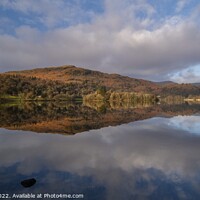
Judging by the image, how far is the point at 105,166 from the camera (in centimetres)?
1442

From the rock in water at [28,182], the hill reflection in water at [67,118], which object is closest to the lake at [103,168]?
the rock in water at [28,182]

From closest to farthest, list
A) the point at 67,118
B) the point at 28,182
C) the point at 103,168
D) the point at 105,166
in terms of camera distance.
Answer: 1. the point at 28,182
2. the point at 103,168
3. the point at 105,166
4. the point at 67,118

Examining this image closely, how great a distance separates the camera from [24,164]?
14.4 metres

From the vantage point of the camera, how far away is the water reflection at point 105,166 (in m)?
10.8

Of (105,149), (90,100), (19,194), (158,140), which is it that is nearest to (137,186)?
(19,194)

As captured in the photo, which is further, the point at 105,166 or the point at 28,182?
the point at 105,166

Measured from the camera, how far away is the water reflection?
10766 mm

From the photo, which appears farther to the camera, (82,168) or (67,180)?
(82,168)

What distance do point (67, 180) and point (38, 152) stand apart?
20.9 ft

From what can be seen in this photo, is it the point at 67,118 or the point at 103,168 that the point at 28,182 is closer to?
the point at 103,168

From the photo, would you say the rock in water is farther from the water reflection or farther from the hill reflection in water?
the hill reflection in water

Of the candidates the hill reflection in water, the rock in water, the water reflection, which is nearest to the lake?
the water reflection

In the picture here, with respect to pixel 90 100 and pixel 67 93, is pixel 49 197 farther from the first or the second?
pixel 67 93

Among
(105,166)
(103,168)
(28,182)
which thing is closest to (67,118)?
(105,166)
